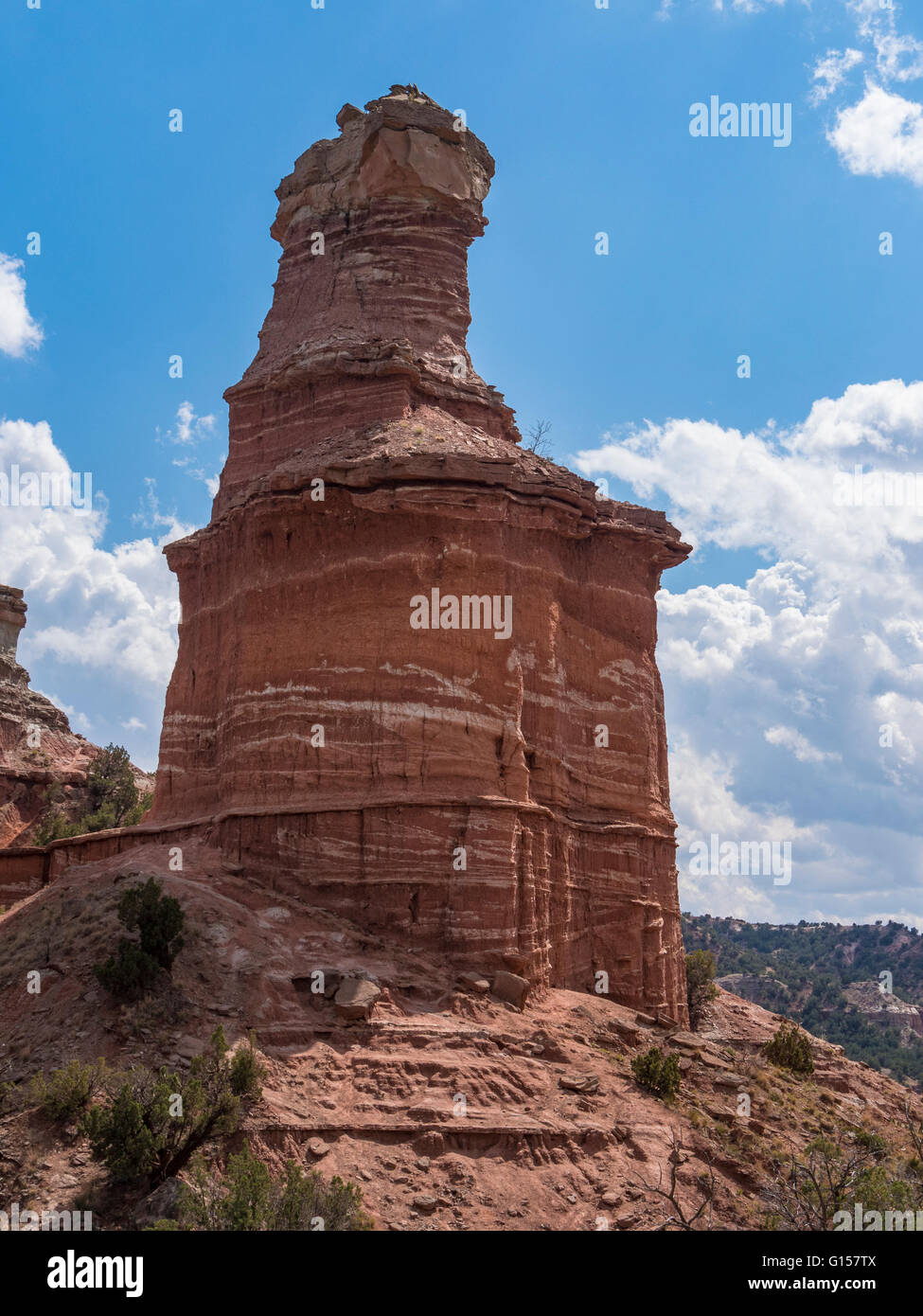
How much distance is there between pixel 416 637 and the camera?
3453 centimetres

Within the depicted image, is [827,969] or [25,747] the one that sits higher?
[25,747]

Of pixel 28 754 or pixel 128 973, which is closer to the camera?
pixel 128 973

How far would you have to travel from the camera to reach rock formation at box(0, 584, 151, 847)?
202 ft

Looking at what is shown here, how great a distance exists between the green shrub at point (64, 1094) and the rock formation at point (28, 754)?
37.3 m

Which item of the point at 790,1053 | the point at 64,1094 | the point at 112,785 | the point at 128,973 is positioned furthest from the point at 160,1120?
the point at 112,785

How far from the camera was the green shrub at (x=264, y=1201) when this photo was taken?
20609 millimetres

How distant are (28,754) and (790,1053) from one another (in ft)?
134

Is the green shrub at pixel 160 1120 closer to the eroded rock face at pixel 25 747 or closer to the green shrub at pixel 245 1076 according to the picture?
the green shrub at pixel 245 1076

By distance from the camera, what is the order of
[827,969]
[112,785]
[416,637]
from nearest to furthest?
[416,637]
[112,785]
[827,969]

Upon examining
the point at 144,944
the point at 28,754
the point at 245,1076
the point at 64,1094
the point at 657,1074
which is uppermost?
the point at 28,754

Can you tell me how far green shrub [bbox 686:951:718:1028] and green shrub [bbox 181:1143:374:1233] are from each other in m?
24.0

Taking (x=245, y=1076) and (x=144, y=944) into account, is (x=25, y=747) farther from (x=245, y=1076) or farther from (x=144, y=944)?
(x=245, y=1076)
